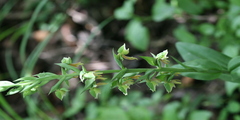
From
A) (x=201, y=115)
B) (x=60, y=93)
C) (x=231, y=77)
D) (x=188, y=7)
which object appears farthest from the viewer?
(x=201, y=115)

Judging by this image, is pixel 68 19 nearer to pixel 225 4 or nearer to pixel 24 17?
pixel 24 17

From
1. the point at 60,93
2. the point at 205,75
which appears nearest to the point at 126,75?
the point at 60,93

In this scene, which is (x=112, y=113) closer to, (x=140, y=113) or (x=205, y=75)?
(x=140, y=113)

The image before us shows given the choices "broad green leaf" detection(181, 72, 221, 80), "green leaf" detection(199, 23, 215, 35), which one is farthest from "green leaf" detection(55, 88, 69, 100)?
"green leaf" detection(199, 23, 215, 35)

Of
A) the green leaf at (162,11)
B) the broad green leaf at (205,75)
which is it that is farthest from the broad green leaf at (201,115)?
the broad green leaf at (205,75)

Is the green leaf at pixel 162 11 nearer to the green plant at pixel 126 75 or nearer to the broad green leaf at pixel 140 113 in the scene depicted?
the broad green leaf at pixel 140 113

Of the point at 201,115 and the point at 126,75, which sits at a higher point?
the point at 126,75

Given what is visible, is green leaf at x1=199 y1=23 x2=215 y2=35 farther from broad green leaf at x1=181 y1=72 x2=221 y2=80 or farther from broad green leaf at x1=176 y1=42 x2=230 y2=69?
broad green leaf at x1=181 y1=72 x2=221 y2=80

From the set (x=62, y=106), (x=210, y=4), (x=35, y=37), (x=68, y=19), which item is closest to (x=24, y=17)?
(x=35, y=37)
